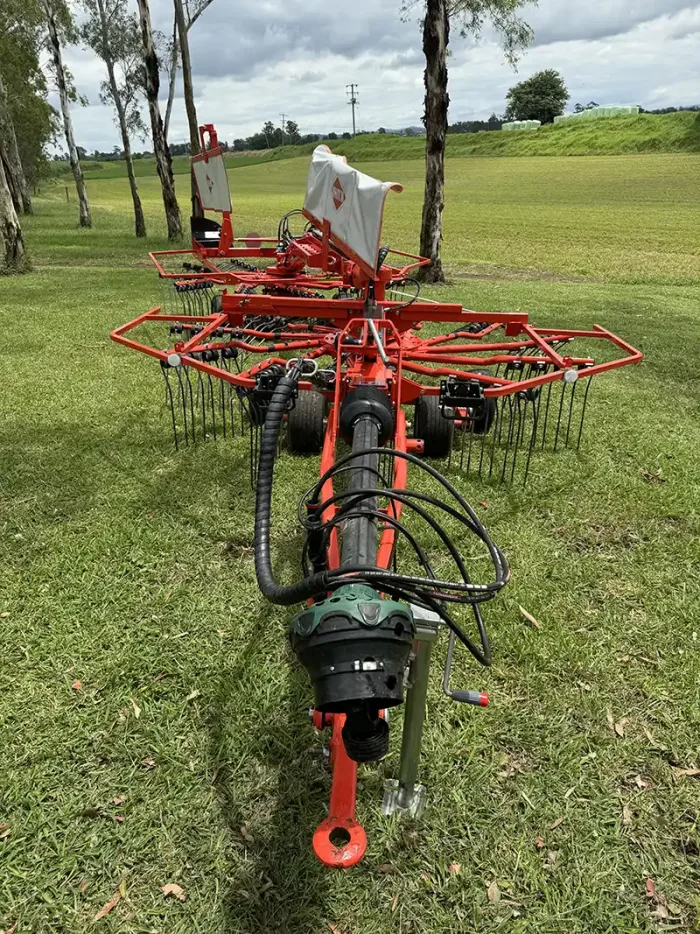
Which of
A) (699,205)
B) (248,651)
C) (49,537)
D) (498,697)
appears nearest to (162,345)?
(49,537)

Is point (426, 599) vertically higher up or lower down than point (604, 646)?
higher up

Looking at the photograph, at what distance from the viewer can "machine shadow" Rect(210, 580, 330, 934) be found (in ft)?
6.70

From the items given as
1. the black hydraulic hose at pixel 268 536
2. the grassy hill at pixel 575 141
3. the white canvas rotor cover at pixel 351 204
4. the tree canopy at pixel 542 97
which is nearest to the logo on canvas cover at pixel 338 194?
the white canvas rotor cover at pixel 351 204

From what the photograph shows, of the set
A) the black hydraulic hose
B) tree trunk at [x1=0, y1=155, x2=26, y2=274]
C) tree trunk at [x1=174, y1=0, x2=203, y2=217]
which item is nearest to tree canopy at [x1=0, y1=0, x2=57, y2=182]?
tree trunk at [x1=174, y1=0, x2=203, y2=217]

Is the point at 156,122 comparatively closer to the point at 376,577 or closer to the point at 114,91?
the point at 114,91

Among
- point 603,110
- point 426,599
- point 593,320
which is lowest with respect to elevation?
point 593,320

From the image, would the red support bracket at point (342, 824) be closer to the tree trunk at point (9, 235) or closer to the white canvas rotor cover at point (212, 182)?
the white canvas rotor cover at point (212, 182)

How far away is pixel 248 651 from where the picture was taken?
311cm

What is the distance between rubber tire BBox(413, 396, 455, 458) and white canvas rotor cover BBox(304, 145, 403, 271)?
114 cm

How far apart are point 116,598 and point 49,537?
861 mm

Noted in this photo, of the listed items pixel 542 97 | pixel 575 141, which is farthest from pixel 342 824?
pixel 542 97

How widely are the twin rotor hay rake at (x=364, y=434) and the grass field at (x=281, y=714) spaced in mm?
291

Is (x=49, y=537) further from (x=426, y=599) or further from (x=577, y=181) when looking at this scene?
(x=577, y=181)

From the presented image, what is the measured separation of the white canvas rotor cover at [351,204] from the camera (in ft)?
15.2
